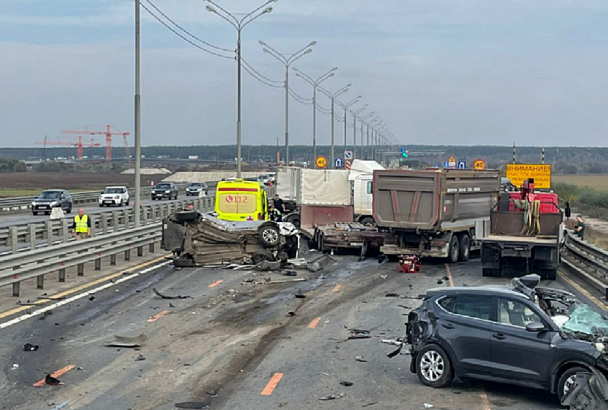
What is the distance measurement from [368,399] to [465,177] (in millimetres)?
18742

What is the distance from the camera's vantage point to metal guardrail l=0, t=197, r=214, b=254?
23.8m

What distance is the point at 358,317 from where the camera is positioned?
57.6 ft

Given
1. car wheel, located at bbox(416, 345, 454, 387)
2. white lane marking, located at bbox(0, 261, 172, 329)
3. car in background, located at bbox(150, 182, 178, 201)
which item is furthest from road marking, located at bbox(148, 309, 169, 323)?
car in background, located at bbox(150, 182, 178, 201)

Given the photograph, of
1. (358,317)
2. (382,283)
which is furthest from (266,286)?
(358,317)

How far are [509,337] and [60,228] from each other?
19259 millimetres

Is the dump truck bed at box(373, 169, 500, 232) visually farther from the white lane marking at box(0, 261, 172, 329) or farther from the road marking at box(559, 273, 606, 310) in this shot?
the white lane marking at box(0, 261, 172, 329)

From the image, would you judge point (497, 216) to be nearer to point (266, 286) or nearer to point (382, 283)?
point (382, 283)

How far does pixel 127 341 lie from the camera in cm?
1469

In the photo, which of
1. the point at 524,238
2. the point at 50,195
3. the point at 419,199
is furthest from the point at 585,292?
the point at 50,195

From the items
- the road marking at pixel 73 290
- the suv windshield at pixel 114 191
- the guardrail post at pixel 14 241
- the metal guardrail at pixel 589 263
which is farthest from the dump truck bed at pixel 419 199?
the suv windshield at pixel 114 191

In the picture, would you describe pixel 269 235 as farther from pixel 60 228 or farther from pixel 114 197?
pixel 114 197

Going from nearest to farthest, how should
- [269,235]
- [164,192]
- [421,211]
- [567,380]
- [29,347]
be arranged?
[567,380] → [29,347] → [269,235] → [421,211] → [164,192]

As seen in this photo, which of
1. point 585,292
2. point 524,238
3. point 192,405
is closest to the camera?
point 192,405

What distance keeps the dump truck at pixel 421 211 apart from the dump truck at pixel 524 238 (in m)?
0.67
